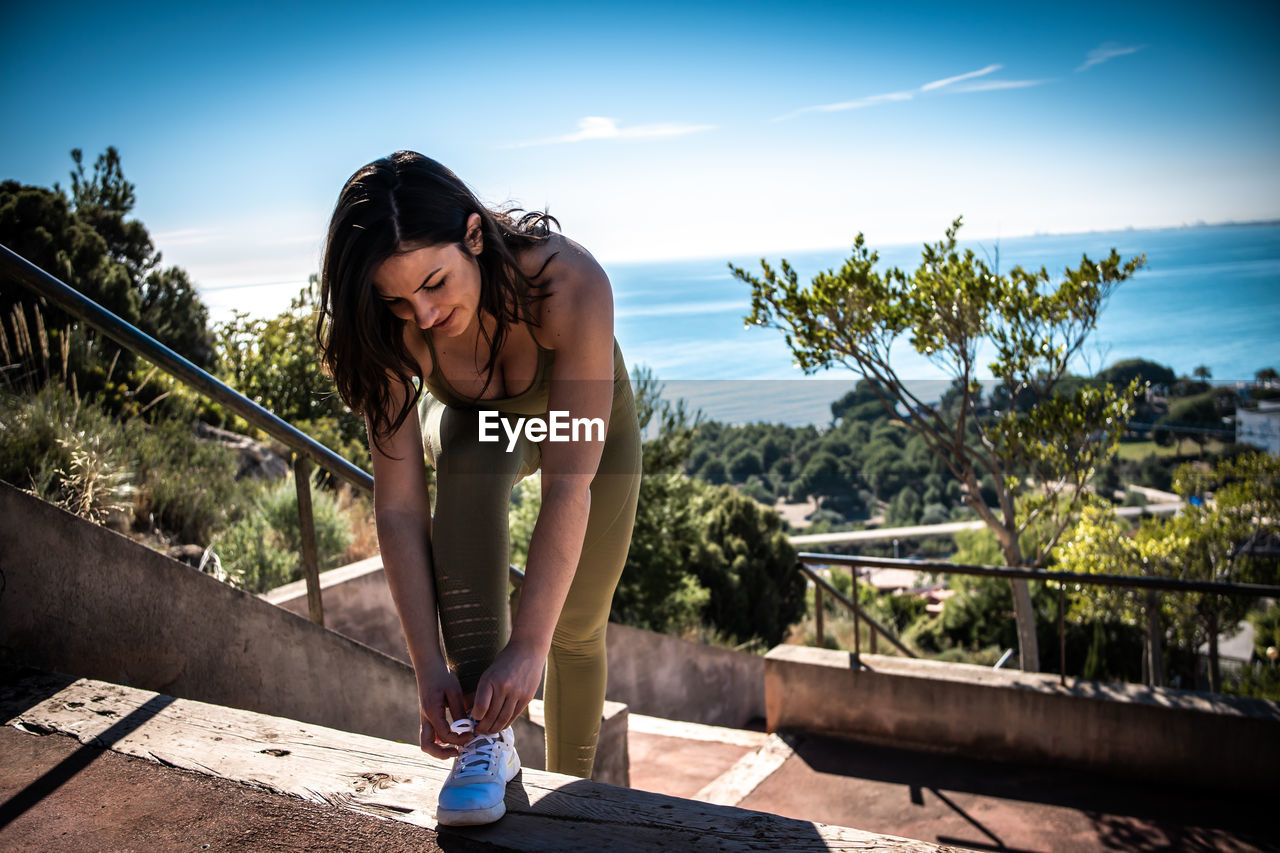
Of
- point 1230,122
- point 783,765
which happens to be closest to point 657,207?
point 1230,122

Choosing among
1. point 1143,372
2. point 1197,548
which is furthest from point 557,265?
point 1143,372

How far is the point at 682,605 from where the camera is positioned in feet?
29.7

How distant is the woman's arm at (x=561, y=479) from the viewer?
118 cm

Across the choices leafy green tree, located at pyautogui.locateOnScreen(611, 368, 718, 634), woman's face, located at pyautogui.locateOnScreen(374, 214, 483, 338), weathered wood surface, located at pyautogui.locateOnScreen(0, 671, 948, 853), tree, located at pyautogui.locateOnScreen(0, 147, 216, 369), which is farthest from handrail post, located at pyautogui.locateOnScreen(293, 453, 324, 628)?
leafy green tree, located at pyautogui.locateOnScreen(611, 368, 718, 634)

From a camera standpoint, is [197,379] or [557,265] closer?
Answer: [557,265]

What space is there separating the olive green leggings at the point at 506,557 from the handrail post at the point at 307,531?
858 mm

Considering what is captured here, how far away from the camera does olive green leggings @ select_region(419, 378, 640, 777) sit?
4.25ft

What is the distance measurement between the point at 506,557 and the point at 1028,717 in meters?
3.29

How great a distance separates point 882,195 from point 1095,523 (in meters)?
66.1

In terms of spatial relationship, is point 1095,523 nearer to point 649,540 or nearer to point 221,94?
point 649,540

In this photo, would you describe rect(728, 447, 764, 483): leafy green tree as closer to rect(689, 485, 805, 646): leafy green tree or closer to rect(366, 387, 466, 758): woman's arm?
rect(689, 485, 805, 646): leafy green tree

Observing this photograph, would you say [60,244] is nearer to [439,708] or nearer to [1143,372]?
[439,708]

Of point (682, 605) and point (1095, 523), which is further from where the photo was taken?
point (1095, 523)

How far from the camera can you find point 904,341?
855 centimetres
